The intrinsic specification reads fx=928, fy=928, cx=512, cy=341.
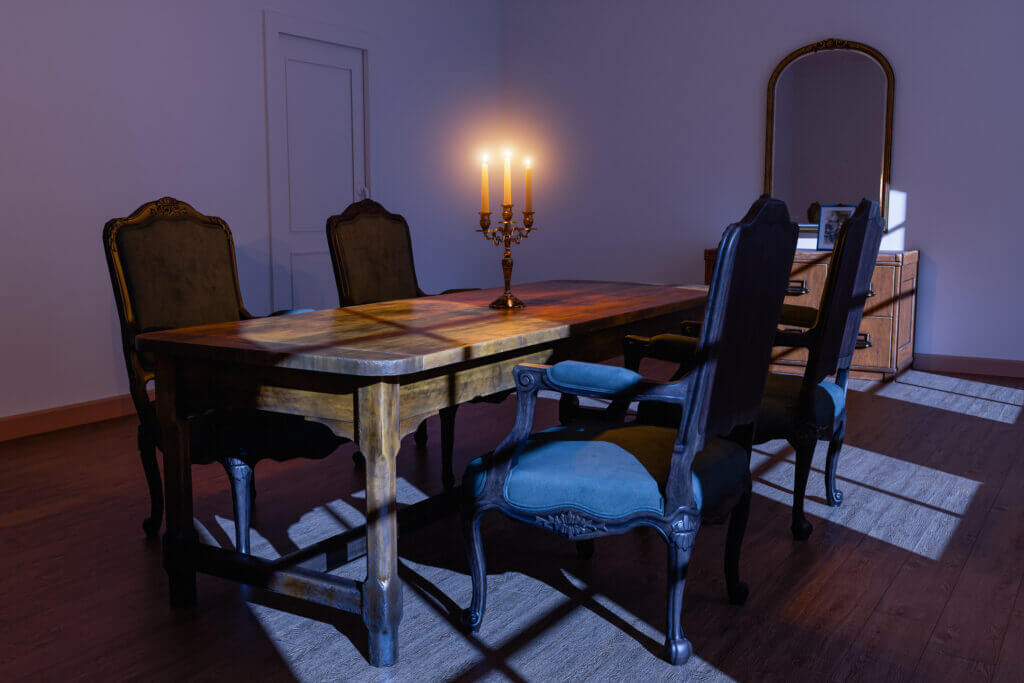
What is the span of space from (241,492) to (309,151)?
3682mm

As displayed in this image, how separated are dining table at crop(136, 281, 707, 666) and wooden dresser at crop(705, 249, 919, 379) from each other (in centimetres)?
321

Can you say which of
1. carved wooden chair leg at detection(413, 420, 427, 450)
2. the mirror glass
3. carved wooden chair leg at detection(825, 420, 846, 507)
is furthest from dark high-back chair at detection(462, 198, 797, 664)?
the mirror glass

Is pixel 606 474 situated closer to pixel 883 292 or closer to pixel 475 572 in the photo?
pixel 475 572

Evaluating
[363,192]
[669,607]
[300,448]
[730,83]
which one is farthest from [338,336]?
[730,83]

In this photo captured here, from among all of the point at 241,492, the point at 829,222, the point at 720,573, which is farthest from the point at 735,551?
the point at 829,222

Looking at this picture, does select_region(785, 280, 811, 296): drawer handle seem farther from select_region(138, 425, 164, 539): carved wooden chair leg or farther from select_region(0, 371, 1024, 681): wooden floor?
select_region(138, 425, 164, 539): carved wooden chair leg

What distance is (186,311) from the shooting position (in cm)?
302

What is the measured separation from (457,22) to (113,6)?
9.65 ft

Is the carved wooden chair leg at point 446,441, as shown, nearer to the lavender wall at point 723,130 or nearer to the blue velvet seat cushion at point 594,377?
the blue velvet seat cushion at point 594,377

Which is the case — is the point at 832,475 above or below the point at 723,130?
below

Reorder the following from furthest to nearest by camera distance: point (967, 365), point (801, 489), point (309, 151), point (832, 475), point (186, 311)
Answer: point (967, 365) → point (309, 151) → point (832, 475) → point (186, 311) → point (801, 489)

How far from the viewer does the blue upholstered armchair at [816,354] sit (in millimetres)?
2689

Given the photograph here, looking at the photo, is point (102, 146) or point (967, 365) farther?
point (967, 365)

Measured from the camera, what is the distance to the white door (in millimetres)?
5500
